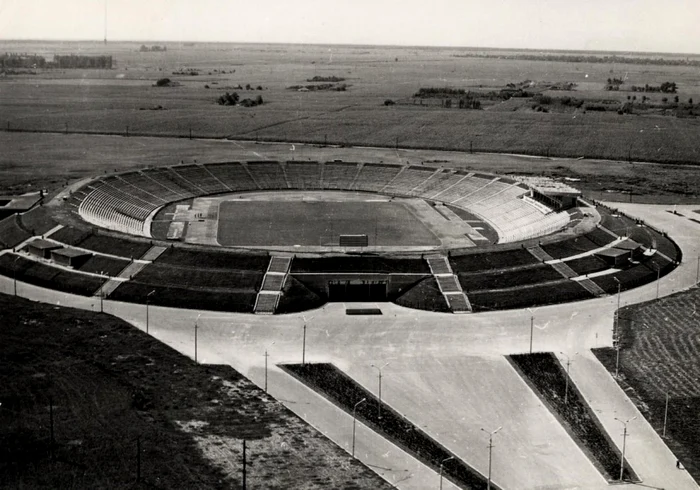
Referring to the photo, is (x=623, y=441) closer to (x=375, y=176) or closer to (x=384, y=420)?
(x=384, y=420)

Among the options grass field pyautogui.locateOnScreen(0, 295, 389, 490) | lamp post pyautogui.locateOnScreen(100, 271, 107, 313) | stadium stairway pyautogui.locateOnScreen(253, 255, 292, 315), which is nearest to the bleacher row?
lamp post pyautogui.locateOnScreen(100, 271, 107, 313)

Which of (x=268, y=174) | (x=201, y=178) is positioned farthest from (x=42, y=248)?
(x=268, y=174)

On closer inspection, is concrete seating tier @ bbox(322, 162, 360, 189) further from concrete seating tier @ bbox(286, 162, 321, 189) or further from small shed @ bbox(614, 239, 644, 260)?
small shed @ bbox(614, 239, 644, 260)

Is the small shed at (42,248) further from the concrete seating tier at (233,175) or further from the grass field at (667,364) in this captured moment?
the grass field at (667,364)

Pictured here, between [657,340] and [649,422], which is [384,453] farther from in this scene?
[657,340]

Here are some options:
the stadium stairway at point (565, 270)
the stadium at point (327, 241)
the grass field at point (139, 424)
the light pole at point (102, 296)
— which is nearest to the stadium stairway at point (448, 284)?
the stadium at point (327, 241)
